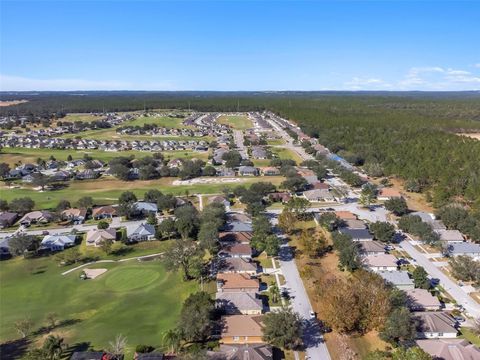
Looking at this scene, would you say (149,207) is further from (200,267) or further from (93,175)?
(93,175)

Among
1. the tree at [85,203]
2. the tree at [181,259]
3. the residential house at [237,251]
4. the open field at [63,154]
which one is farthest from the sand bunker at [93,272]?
the open field at [63,154]

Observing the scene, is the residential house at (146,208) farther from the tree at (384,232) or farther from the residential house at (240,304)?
the tree at (384,232)

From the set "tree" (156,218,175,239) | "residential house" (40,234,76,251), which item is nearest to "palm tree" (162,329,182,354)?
"tree" (156,218,175,239)

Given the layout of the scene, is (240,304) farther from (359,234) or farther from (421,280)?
(359,234)

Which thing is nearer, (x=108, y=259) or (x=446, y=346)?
(x=446, y=346)

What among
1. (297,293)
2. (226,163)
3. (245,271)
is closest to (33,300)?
(245,271)

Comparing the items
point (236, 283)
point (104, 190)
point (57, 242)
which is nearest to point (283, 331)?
point (236, 283)
